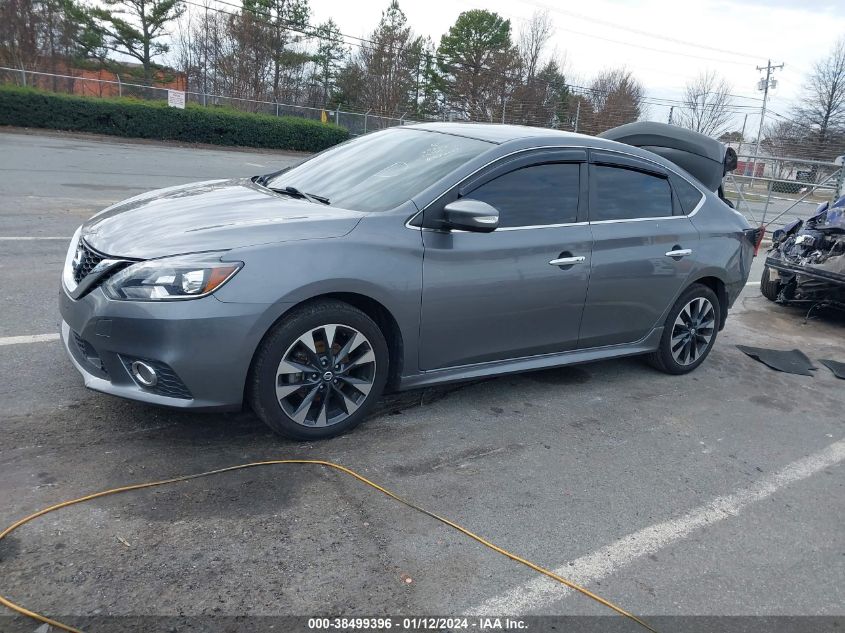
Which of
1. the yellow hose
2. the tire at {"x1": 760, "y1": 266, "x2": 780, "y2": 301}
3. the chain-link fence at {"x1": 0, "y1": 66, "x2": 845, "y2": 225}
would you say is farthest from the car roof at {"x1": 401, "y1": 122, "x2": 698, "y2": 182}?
the chain-link fence at {"x1": 0, "y1": 66, "x2": 845, "y2": 225}

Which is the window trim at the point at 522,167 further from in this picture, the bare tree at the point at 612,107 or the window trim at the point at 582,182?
the bare tree at the point at 612,107

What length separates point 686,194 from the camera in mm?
5230

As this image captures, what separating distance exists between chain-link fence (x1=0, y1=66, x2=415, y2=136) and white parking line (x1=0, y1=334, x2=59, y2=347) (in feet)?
70.4

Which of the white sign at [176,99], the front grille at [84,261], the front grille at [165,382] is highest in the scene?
the white sign at [176,99]

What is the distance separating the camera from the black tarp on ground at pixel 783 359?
19.6ft

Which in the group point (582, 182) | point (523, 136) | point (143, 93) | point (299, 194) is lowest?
point (299, 194)

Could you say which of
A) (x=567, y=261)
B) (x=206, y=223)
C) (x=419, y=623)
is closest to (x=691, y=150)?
(x=567, y=261)

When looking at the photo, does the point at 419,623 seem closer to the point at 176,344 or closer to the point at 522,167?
the point at 176,344

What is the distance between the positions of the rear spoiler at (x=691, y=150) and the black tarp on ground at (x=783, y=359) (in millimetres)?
1539

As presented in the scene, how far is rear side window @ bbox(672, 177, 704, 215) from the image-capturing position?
5180mm

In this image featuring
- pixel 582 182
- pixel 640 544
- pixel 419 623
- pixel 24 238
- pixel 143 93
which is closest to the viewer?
pixel 419 623

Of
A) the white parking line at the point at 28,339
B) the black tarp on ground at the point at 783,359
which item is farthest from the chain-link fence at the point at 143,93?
the white parking line at the point at 28,339

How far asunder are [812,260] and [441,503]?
6316 millimetres

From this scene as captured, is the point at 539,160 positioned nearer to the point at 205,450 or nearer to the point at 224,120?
the point at 205,450
